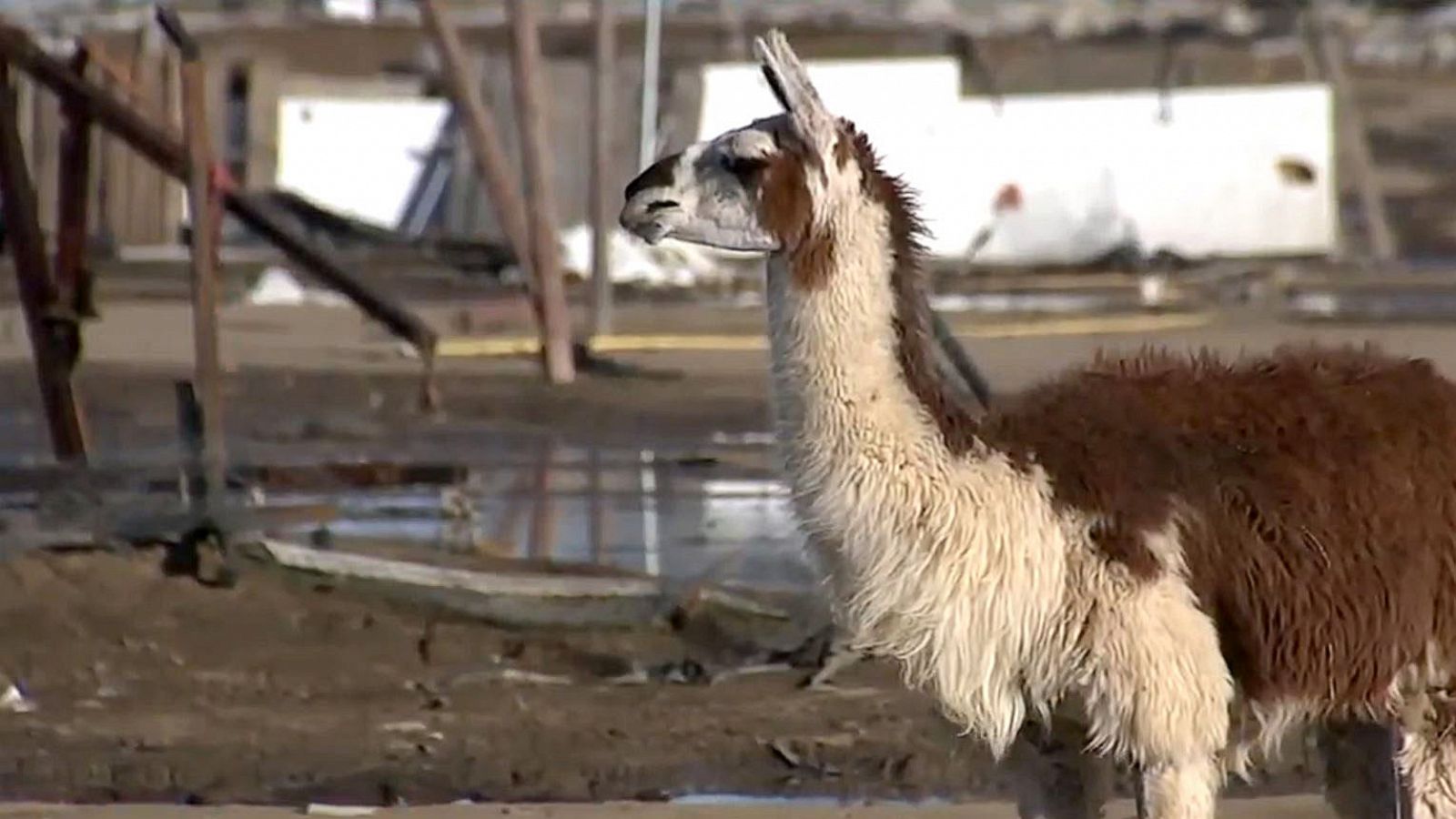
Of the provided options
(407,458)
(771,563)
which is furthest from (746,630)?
(407,458)

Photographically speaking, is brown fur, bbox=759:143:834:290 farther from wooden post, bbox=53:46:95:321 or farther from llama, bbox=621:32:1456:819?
wooden post, bbox=53:46:95:321

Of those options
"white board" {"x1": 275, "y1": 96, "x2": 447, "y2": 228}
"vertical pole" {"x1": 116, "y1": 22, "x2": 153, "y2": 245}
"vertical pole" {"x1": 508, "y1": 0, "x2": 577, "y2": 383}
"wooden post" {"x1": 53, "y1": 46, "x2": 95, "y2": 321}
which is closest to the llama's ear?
"wooden post" {"x1": 53, "y1": 46, "x2": 95, "y2": 321}

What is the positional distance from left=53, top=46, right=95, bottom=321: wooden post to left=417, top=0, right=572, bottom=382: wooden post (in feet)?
9.71

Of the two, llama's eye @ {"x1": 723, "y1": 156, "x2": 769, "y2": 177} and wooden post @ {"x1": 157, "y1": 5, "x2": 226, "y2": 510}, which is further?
wooden post @ {"x1": 157, "y1": 5, "x2": 226, "y2": 510}

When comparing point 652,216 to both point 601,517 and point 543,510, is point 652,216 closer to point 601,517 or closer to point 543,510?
point 601,517

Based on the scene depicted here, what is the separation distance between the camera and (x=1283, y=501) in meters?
6.05

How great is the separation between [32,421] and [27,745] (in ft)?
27.8

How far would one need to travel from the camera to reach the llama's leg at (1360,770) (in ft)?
20.9

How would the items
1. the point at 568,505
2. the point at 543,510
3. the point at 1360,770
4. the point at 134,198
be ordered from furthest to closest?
the point at 134,198 → the point at 568,505 → the point at 543,510 → the point at 1360,770

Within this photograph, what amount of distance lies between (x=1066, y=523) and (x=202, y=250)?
19.6 ft

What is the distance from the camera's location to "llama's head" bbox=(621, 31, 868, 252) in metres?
5.79

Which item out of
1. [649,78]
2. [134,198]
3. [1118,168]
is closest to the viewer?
[649,78]

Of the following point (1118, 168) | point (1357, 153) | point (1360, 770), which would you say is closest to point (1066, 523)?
point (1360, 770)

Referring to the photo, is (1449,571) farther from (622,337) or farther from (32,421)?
(622,337)
